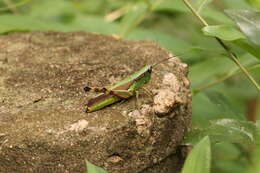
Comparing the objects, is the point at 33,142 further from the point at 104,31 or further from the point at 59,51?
the point at 104,31

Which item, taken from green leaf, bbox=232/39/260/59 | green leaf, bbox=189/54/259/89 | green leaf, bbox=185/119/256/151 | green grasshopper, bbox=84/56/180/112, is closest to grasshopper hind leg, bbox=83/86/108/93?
green grasshopper, bbox=84/56/180/112

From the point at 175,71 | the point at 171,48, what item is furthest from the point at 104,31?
the point at 175,71

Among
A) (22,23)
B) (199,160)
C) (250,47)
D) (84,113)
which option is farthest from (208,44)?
(199,160)

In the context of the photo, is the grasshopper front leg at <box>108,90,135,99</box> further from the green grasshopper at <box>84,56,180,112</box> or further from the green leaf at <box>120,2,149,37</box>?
the green leaf at <box>120,2,149,37</box>

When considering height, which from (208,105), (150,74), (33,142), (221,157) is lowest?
(221,157)

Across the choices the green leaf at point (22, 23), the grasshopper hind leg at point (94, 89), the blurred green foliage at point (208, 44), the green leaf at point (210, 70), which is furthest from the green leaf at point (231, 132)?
the green leaf at point (22, 23)

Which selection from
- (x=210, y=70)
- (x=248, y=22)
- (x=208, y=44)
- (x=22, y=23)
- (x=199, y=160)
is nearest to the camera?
(x=199, y=160)

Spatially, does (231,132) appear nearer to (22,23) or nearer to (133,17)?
(133,17)
